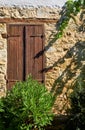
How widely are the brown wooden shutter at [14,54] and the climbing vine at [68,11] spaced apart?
0.79 meters

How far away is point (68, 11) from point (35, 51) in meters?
1.09

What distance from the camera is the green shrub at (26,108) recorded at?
7.96 metres

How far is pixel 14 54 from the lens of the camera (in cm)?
934

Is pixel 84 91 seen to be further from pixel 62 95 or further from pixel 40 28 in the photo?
pixel 40 28

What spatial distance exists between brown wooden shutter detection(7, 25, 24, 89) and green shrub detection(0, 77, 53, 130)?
3.34 feet

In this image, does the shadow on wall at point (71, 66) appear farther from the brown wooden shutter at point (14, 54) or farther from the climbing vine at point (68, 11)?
the brown wooden shutter at point (14, 54)

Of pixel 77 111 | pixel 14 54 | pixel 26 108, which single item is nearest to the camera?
pixel 26 108

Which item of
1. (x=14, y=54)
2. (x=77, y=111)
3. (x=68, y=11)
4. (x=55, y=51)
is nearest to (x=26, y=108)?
(x=77, y=111)

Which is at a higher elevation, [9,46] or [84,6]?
[84,6]

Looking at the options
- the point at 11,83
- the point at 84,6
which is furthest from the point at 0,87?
the point at 84,6

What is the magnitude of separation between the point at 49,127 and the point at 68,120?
589mm

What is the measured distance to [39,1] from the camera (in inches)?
371

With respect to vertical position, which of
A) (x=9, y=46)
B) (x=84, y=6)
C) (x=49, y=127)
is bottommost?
(x=49, y=127)

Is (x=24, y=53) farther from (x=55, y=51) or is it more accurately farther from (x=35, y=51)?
(x=55, y=51)
